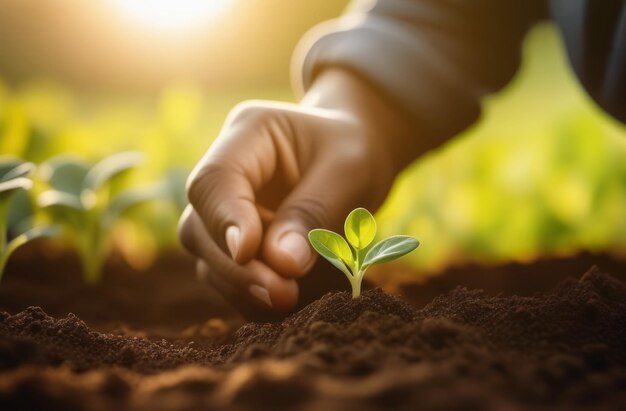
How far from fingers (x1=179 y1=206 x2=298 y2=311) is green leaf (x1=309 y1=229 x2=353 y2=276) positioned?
0.19m

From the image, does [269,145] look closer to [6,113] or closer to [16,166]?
[16,166]

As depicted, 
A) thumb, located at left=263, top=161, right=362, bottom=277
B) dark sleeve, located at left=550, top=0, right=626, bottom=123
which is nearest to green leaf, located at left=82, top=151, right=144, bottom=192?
thumb, located at left=263, top=161, right=362, bottom=277

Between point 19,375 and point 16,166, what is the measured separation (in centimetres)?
71

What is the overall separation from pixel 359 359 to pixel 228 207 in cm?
51

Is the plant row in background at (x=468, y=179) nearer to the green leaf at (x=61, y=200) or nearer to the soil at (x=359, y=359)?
the green leaf at (x=61, y=200)

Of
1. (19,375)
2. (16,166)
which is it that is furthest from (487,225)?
(19,375)

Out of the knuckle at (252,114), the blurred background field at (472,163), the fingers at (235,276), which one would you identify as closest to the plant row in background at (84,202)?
the blurred background field at (472,163)

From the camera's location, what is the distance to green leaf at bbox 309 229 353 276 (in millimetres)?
1016

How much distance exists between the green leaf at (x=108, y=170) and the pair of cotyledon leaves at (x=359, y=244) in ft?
2.94

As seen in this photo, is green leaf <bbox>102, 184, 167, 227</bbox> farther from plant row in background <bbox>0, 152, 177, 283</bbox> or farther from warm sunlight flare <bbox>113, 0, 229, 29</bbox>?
warm sunlight flare <bbox>113, 0, 229, 29</bbox>

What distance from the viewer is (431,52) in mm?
1776

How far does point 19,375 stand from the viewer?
2.36 ft

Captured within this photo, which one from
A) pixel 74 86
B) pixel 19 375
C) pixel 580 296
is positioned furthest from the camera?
pixel 74 86

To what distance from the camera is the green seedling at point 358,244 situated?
1.01 m
